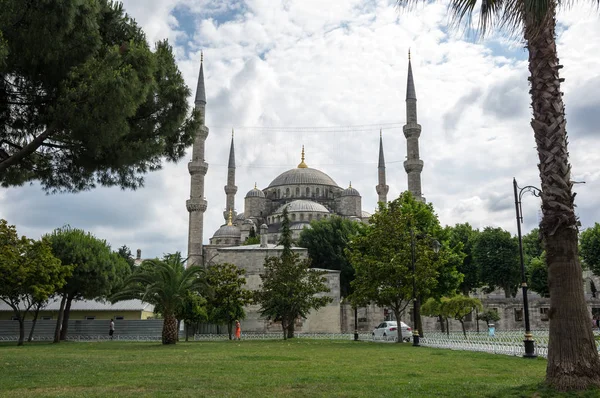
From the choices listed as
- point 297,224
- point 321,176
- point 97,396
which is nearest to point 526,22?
point 97,396

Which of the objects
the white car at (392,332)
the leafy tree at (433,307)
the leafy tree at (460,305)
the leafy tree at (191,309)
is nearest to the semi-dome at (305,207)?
the leafy tree at (433,307)

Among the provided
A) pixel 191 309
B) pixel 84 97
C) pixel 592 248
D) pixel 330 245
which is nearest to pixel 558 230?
pixel 84 97

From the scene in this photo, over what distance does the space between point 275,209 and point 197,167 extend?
84.2ft

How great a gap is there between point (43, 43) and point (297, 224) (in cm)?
5349

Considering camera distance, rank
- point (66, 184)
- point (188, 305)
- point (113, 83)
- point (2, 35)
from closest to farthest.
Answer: point (2, 35) < point (113, 83) < point (66, 184) < point (188, 305)

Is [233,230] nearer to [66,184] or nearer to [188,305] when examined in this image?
[188,305]

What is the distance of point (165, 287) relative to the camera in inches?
899

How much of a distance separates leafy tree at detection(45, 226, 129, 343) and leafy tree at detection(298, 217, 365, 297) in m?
22.7

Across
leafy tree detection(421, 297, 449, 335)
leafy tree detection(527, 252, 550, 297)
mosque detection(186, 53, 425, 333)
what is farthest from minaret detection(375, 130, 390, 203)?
leafy tree detection(421, 297, 449, 335)

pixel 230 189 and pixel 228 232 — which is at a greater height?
pixel 230 189

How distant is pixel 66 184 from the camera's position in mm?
14203

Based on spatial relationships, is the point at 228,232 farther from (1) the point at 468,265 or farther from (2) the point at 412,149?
(1) the point at 468,265

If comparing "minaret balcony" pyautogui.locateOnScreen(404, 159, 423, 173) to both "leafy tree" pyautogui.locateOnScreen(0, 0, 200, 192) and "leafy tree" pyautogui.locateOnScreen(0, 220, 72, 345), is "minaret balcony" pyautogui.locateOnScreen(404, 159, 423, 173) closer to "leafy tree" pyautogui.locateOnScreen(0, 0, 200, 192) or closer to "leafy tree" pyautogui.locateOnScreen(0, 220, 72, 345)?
"leafy tree" pyautogui.locateOnScreen(0, 220, 72, 345)

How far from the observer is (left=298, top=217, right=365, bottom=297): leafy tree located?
49906 millimetres
